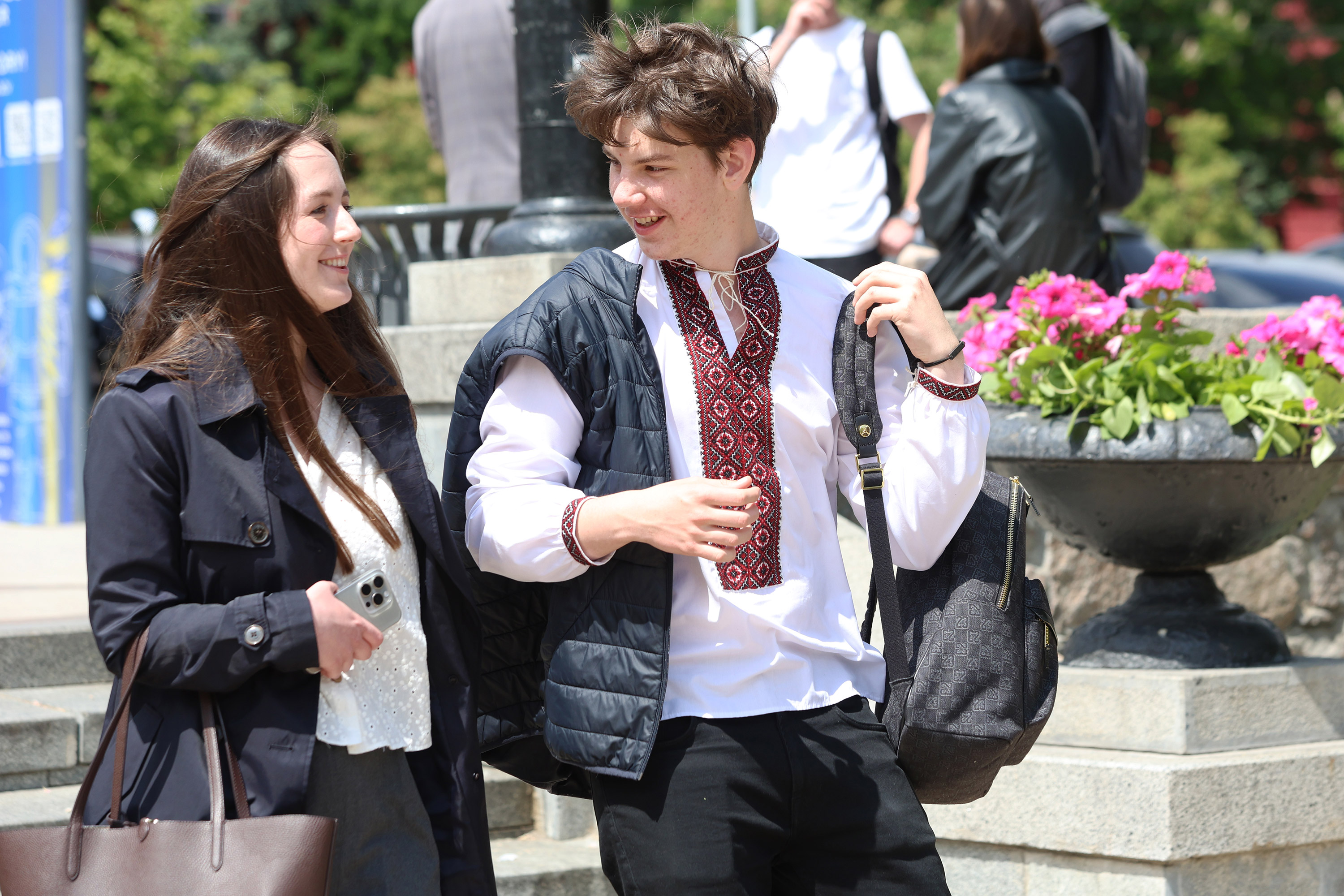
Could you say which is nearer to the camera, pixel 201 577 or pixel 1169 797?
pixel 201 577

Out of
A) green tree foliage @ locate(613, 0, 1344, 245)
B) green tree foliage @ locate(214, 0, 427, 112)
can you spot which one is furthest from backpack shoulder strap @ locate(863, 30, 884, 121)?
green tree foliage @ locate(214, 0, 427, 112)

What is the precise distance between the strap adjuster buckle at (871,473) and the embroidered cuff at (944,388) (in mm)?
138

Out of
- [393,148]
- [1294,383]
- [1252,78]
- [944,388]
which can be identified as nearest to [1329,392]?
[1294,383]

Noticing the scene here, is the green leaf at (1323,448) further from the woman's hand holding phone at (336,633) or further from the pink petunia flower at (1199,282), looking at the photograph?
the woman's hand holding phone at (336,633)

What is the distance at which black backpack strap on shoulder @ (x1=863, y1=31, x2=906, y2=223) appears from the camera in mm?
5742

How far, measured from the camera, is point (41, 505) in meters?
8.07

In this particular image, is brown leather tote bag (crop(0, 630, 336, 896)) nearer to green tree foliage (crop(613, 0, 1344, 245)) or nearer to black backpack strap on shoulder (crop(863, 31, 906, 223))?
black backpack strap on shoulder (crop(863, 31, 906, 223))

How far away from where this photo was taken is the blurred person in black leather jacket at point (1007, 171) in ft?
17.8

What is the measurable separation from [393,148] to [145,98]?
4.86 m

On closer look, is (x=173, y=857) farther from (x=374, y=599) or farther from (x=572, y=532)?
(x=572, y=532)

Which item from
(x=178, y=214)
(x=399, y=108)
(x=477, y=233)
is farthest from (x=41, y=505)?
(x=399, y=108)

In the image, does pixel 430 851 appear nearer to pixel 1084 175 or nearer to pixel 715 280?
pixel 715 280

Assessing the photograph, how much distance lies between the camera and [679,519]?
2104 mm

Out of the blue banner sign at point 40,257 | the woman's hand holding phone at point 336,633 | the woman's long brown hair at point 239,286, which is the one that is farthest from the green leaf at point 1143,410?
the blue banner sign at point 40,257
